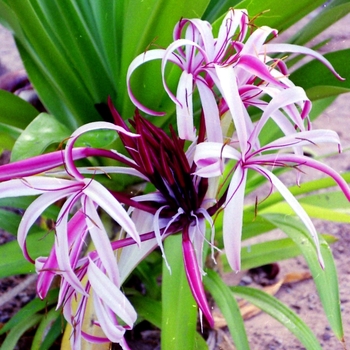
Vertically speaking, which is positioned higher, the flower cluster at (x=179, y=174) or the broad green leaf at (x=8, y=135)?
the broad green leaf at (x=8, y=135)

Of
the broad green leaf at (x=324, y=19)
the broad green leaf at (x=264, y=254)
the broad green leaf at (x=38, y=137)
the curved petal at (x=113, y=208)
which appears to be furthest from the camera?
the broad green leaf at (x=264, y=254)

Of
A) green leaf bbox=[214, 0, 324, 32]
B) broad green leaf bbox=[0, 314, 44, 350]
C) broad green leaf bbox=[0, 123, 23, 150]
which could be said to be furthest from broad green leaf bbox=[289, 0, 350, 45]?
broad green leaf bbox=[0, 314, 44, 350]

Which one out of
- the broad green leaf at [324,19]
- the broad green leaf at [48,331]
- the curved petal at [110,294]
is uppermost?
the broad green leaf at [324,19]

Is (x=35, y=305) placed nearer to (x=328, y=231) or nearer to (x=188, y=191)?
(x=188, y=191)

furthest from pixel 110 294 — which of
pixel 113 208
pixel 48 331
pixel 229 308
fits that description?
pixel 48 331

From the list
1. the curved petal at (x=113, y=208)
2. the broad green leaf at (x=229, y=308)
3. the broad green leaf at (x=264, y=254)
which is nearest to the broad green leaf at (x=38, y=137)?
the curved petal at (x=113, y=208)

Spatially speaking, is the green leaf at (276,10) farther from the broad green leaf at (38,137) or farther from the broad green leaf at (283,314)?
the broad green leaf at (283,314)
